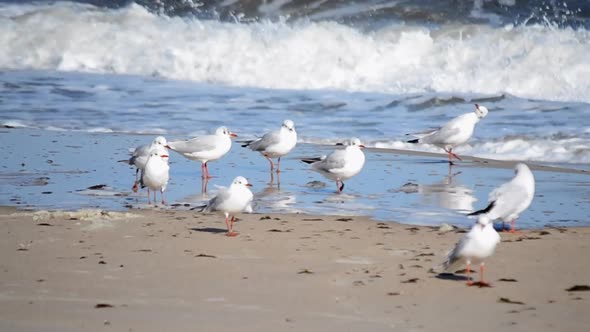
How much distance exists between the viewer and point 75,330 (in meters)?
4.95

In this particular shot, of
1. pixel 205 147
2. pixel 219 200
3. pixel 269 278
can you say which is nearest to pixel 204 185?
pixel 205 147

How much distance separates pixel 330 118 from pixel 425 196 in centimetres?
575

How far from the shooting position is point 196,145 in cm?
1105

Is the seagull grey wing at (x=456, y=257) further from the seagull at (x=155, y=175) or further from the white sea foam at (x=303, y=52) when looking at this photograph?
the white sea foam at (x=303, y=52)

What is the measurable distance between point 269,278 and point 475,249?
1141 millimetres

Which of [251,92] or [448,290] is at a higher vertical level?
[251,92]

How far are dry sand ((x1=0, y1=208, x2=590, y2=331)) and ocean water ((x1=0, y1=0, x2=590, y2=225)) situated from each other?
3.73 feet

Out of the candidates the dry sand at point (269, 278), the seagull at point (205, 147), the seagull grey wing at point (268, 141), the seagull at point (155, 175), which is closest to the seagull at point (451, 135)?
the seagull grey wing at point (268, 141)

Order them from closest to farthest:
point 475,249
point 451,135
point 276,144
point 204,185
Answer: point 475,249, point 204,185, point 276,144, point 451,135

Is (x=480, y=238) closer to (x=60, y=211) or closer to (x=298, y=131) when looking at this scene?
(x=60, y=211)

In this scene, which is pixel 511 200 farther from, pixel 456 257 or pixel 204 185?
pixel 204 185

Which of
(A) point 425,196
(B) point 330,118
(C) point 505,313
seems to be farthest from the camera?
(B) point 330,118

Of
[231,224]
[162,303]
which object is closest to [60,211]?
[231,224]

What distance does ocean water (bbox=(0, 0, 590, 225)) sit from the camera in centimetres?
1379
